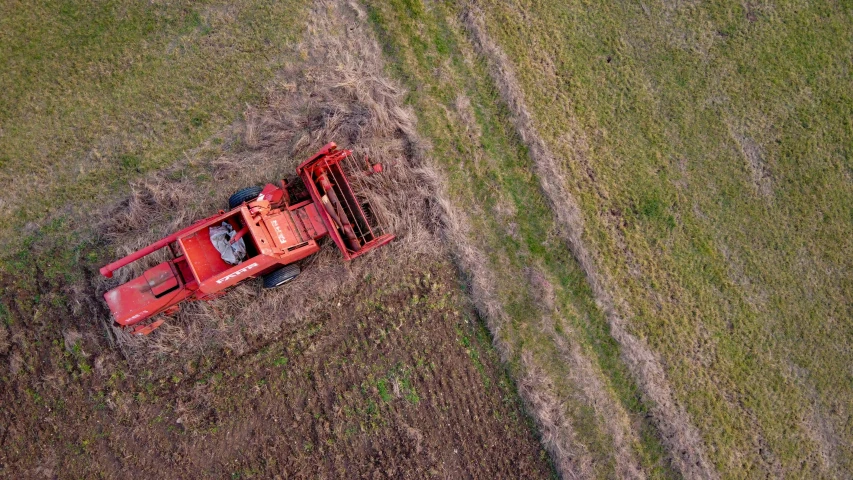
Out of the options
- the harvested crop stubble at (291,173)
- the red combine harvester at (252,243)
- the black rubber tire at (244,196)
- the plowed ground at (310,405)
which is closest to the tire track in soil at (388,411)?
the plowed ground at (310,405)

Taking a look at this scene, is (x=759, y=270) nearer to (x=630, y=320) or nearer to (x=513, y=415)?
(x=630, y=320)

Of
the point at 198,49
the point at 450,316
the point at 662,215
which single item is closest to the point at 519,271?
the point at 450,316

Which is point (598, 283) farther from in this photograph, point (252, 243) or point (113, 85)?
point (113, 85)

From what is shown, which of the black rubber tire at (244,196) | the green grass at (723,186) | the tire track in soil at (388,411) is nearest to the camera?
the tire track in soil at (388,411)

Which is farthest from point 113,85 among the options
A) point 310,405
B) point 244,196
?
point 310,405

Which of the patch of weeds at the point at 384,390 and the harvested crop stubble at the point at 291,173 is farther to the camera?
the patch of weeds at the point at 384,390

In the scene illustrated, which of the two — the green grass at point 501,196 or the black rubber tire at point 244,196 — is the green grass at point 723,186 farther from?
the black rubber tire at point 244,196
